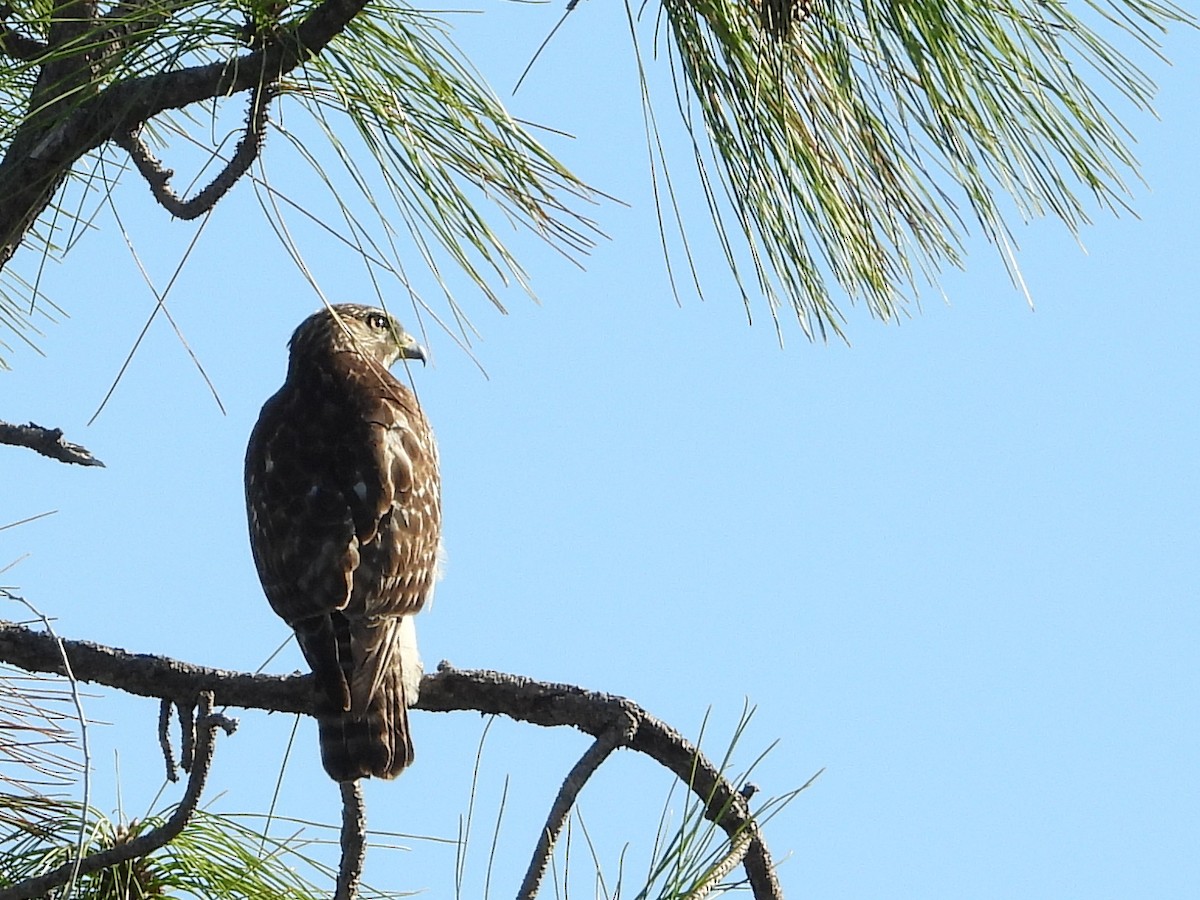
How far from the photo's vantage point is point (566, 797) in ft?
7.88

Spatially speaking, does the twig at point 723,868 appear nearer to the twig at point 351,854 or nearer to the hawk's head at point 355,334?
the twig at point 351,854

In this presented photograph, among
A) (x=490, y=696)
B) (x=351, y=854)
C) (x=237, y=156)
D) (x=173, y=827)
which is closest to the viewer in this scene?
(x=173, y=827)

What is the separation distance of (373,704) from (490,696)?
0.93 metres

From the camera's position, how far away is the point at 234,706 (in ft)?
11.1

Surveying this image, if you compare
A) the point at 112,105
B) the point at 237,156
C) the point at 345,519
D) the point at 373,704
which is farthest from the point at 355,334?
the point at 237,156

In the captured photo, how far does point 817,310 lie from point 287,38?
3.83 feet

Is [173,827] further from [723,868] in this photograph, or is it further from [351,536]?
[351,536]

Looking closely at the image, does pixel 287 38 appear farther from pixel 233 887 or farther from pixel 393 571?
pixel 393 571

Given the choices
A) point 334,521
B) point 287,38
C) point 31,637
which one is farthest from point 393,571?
point 287,38

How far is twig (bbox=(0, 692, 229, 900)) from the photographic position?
7.58 feet

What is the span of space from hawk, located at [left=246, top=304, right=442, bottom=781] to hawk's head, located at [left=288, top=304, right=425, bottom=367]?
149 millimetres

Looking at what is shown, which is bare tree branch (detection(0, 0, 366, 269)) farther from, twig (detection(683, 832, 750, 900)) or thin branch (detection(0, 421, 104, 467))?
twig (detection(683, 832, 750, 900))

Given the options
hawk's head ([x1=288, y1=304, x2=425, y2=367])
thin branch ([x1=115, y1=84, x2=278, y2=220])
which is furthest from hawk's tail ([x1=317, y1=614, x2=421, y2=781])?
thin branch ([x1=115, y1=84, x2=278, y2=220])

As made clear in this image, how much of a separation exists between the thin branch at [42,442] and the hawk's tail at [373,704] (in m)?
0.97
